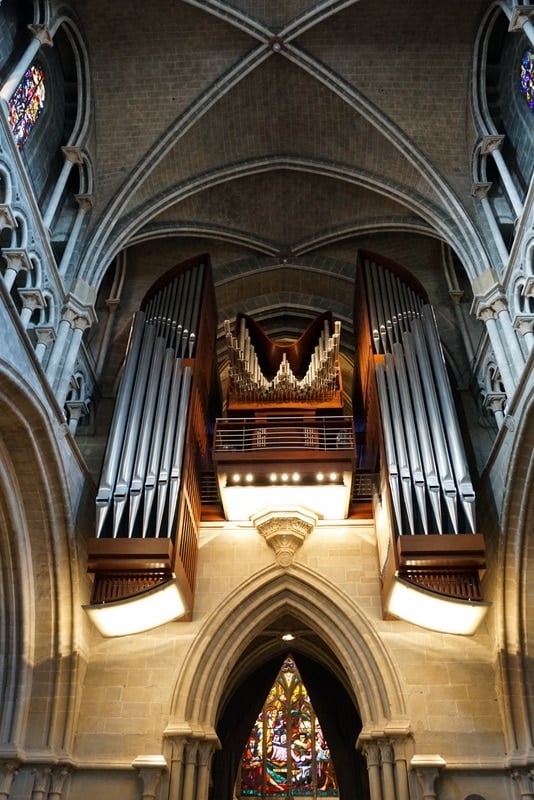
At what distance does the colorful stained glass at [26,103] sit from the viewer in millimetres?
10219

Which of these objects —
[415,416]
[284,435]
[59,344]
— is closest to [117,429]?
[59,344]

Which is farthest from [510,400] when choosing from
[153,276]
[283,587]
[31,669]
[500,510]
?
[153,276]

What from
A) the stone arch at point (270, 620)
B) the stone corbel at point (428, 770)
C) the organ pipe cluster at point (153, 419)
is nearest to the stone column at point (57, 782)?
the stone arch at point (270, 620)

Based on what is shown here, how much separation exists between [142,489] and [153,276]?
6.47 meters

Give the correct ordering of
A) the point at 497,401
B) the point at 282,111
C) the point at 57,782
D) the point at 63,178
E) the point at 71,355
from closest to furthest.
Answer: the point at 57,782
the point at 71,355
the point at 63,178
the point at 497,401
the point at 282,111

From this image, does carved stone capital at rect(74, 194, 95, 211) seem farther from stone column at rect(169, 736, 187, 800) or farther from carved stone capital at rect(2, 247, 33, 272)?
stone column at rect(169, 736, 187, 800)

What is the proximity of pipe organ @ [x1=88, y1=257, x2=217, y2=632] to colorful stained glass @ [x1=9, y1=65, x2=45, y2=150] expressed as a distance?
3.26 meters

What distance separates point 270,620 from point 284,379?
3.75 metres

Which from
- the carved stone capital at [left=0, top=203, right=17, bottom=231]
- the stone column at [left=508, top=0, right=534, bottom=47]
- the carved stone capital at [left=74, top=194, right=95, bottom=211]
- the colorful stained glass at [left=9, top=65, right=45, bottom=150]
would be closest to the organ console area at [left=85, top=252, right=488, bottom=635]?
the carved stone capital at [left=74, top=194, right=95, bottom=211]

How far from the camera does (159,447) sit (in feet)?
33.2

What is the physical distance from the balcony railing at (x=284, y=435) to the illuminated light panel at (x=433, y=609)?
6.97 feet

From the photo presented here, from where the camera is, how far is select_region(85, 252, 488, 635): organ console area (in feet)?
29.2

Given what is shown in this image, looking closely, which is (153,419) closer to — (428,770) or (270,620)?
(270,620)

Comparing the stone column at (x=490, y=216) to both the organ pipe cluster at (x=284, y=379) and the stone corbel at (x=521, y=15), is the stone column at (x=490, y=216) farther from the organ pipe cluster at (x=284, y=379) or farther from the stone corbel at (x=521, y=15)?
the organ pipe cluster at (x=284, y=379)
